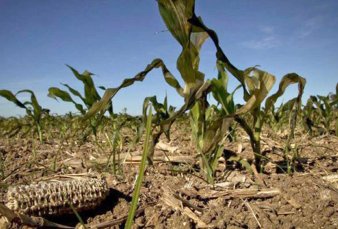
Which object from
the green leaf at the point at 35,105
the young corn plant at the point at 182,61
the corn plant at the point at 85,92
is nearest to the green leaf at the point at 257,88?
the young corn plant at the point at 182,61

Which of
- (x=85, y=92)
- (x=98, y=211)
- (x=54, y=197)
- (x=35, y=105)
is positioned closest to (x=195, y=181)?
(x=98, y=211)

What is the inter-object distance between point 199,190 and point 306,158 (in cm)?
84

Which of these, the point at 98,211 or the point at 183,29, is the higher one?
the point at 183,29

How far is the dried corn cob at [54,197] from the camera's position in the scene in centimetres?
102

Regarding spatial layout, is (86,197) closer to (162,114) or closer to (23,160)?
(23,160)

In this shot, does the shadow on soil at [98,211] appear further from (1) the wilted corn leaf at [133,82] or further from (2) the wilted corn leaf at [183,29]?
(2) the wilted corn leaf at [183,29]

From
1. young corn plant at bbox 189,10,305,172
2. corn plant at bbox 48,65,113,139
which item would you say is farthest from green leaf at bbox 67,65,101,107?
young corn plant at bbox 189,10,305,172

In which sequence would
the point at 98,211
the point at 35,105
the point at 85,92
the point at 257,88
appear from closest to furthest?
the point at 98,211, the point at 257,88, the point at 85,92, the point at 35,105

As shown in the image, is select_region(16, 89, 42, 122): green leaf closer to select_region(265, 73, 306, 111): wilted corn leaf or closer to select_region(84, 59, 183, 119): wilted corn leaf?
Answer: select_region(84, 59, 183, 119): wilted corn leaf

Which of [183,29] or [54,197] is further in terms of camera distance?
[183,29]

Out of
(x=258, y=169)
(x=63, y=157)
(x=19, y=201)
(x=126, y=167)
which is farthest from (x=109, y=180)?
(x=63, y=157)

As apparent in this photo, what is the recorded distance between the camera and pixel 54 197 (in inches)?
42.3

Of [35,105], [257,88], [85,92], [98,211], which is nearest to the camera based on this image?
[98,211]

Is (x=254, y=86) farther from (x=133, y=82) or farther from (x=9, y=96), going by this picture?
(x=9, y=96)
